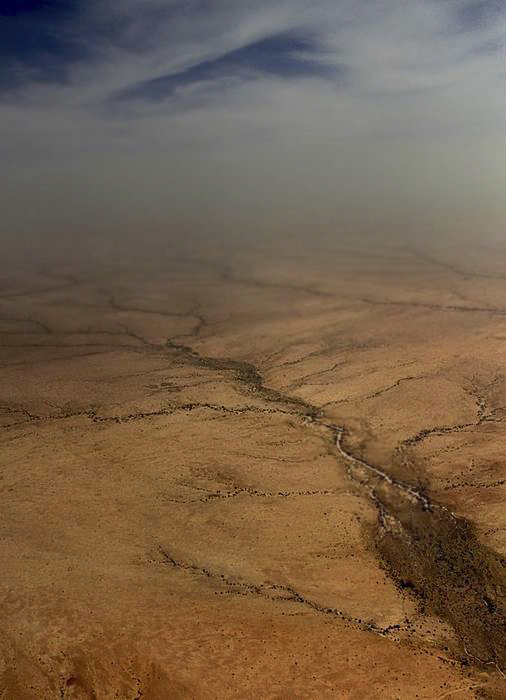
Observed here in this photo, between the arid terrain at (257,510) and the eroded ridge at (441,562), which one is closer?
the arid terrain at (257,510)

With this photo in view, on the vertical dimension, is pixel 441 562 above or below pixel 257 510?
below

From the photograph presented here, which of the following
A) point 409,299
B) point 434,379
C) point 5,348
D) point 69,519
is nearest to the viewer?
point 69,519

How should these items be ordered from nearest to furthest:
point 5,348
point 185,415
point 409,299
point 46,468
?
point 46,468
point 185,415
point 5,348
point 409,299

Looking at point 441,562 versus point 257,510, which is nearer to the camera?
point 441,562

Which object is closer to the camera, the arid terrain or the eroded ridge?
the arid terrain

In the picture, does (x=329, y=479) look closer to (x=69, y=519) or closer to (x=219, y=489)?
(x=219, y=489)

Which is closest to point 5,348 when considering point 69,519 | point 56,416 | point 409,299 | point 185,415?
point 56,416

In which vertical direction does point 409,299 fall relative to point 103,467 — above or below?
above

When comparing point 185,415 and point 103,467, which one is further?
point 185,415
